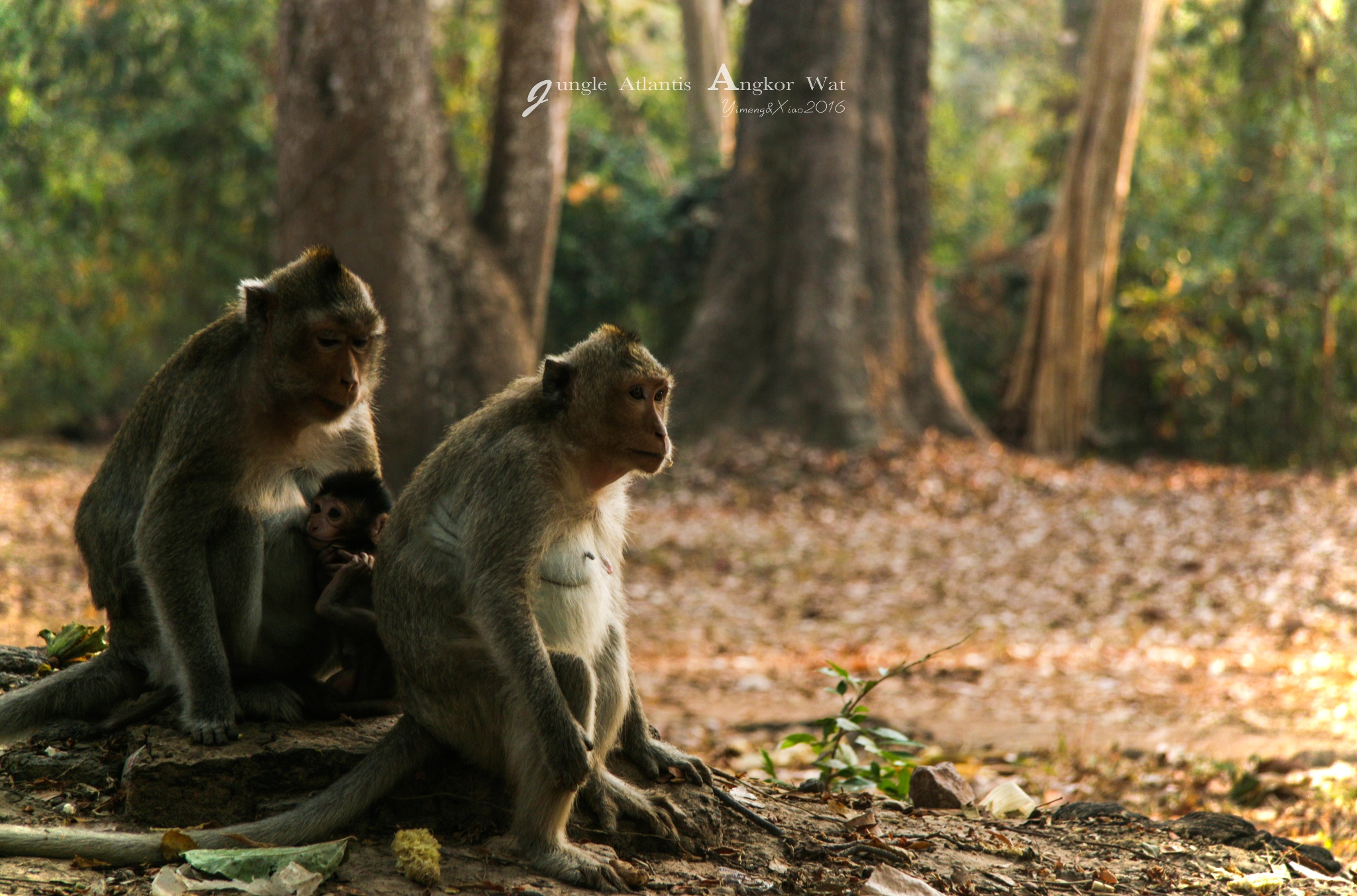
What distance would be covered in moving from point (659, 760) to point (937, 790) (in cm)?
138

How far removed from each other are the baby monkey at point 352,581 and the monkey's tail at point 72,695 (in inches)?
26.4

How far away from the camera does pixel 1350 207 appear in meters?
15.4

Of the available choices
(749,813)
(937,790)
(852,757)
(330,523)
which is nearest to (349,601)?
(330,523)

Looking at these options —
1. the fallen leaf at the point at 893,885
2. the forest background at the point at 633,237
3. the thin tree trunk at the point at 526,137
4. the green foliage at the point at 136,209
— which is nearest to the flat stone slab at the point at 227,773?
the fallen leaf at the point at 893,885

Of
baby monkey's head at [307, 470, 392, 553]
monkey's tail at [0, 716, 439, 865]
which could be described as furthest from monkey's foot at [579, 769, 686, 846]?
baby monkey's head at [307, 470, 392, 553]

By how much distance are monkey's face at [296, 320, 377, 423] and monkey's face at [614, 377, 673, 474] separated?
0.81 m

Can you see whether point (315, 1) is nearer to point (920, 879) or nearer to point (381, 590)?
point (381, 590)

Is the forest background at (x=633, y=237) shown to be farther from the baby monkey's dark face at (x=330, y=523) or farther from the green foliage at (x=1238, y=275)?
the baby monkey's dark face at (x=330, y=523)

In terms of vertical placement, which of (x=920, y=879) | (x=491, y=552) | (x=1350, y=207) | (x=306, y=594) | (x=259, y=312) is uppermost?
(x=1350, y=207)

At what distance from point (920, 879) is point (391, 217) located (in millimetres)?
6888

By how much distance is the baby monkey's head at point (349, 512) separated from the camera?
406 cm

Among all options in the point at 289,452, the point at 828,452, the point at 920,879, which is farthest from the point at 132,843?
the point at 828,452

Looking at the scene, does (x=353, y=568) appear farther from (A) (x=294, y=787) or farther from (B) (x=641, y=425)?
(B) (x=641, y=425)

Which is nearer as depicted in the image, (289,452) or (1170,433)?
(289,452)
